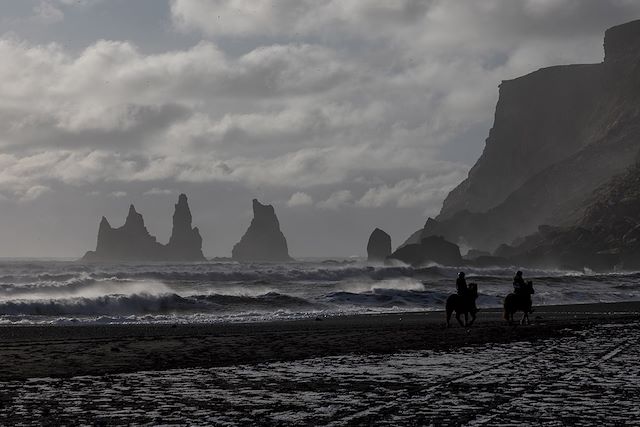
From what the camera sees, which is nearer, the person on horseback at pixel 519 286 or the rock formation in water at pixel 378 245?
the person on horseback at pixel 519 286

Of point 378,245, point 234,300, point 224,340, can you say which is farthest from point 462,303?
point 378,245

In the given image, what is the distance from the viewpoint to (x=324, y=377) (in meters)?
15.5

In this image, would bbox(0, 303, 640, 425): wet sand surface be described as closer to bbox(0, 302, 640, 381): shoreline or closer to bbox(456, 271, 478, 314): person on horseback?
bbox(0, 302, 640, 381): shoreline

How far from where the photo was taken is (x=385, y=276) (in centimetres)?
9044

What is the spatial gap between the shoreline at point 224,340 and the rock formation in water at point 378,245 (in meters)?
149

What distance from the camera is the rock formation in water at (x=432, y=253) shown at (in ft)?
460

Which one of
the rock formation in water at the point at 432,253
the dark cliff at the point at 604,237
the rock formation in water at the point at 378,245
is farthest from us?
the rock formation in water at the point at 378,245

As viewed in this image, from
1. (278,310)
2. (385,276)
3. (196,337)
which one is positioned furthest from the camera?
(385,276)

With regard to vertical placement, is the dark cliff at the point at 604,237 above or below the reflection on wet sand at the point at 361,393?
above

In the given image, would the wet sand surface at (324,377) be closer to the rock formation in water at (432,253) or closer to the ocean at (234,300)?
the ocean at (234,300)

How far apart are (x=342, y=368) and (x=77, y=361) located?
19.1 feet

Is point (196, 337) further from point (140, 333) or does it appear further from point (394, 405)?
point (394, 405)

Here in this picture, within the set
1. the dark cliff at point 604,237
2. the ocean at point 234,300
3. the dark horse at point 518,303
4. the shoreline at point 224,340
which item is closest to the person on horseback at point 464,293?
the shoreline at point 224,340

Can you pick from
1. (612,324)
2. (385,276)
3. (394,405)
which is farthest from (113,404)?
(385,276)
